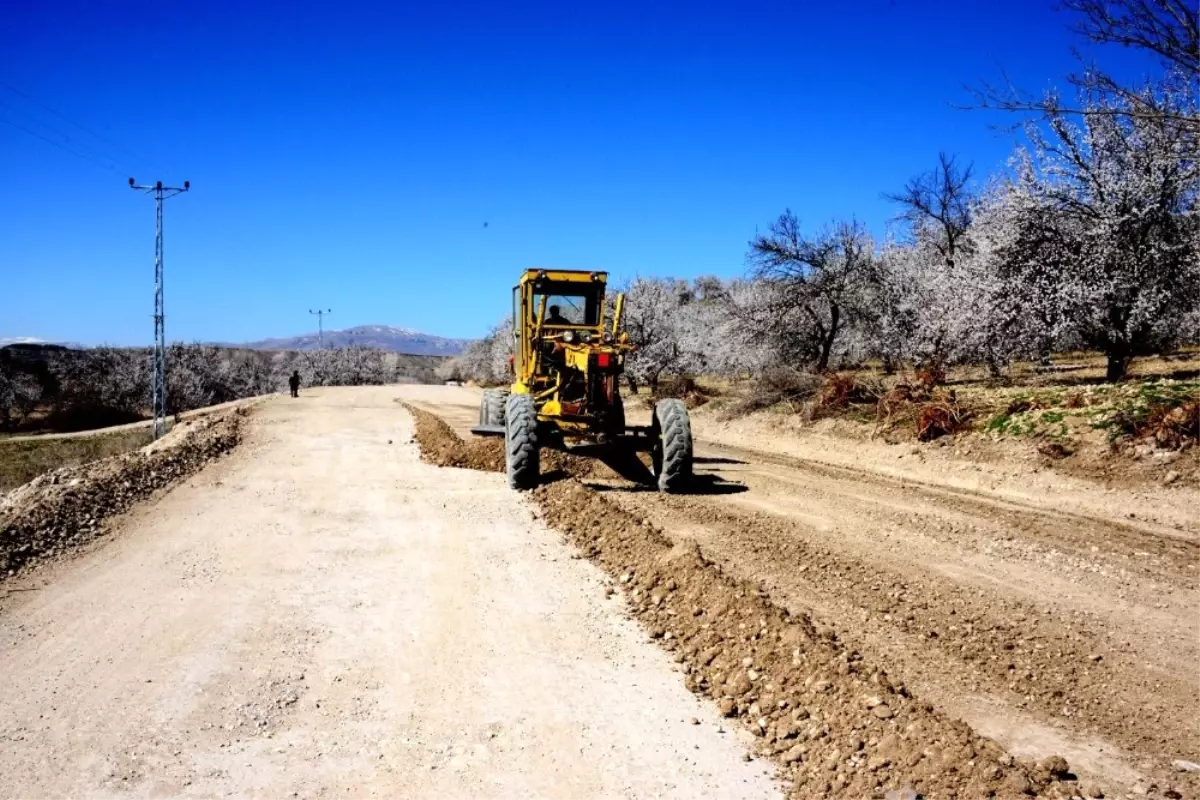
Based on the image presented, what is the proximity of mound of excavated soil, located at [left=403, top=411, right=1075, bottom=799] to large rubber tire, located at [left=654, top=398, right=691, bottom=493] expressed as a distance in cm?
351

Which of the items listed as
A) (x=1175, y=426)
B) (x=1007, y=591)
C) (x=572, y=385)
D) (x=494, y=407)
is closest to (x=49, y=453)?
(x=494, y=407)

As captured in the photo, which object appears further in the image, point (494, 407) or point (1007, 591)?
point (494, 407)

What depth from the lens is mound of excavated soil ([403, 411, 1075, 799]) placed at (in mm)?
3721

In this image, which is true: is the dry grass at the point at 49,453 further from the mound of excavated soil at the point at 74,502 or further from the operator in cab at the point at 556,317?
the operator in cab at the point at 556,317

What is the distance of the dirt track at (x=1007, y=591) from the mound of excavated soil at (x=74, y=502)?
251 inches

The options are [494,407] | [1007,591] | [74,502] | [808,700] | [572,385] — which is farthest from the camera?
[494,407]

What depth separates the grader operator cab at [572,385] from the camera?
11.1 metres

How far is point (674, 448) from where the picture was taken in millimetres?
11062

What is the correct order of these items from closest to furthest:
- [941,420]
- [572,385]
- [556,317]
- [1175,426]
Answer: [1175,426] → [572,385] → [556,317] → [941,420]

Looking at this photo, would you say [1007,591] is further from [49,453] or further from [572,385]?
[49,453]

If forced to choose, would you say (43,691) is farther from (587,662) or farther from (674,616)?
(674,616)

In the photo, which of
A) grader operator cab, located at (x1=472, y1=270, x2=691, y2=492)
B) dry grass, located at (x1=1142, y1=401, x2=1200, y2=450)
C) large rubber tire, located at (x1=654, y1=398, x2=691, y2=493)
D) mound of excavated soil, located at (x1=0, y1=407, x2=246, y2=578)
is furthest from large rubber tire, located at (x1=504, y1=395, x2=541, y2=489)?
dry grass, located at (x1=1142, y1=401, x2=1200, y2=450)

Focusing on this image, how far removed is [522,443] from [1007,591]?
6260 mm

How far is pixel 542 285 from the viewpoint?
1258 centimetres
